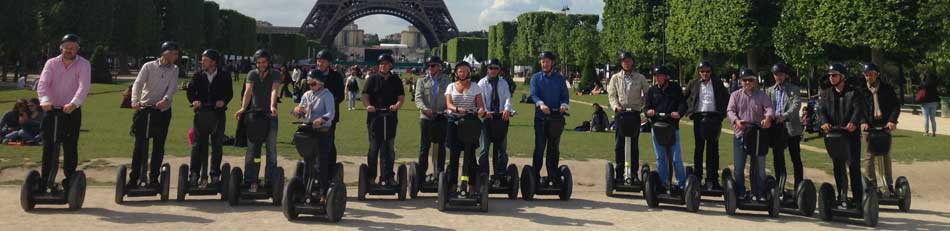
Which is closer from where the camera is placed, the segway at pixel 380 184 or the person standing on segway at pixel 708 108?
the person standing on segway at pixel 708 108

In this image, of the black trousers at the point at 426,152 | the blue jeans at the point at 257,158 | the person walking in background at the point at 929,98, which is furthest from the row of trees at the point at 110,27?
the black trousers at the point at 426,152

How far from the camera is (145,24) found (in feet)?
233

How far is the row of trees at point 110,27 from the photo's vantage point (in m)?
52.4

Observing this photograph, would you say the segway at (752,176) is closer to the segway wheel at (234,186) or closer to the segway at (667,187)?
the segway at (667,187)

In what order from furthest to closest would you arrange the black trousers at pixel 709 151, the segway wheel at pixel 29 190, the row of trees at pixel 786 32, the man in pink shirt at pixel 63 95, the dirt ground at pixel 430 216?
1. the row of trees at pixel 786 32
2. the black trousers at pixel 709 151
3. the man in pink shirt at pixel 63 95
4. the segway wheel at pixel 29 190
5. the dirt ground at pixel 430 216

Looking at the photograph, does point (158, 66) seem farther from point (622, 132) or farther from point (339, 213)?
point (622, 132)

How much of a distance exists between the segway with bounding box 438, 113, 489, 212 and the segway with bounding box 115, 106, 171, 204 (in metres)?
3.01

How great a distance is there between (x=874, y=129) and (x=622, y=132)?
8.93 feet

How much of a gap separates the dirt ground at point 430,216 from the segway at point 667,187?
4.9 inches

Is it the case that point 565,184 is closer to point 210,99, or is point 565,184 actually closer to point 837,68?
point 837,68

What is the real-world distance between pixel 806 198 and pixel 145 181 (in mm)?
7021

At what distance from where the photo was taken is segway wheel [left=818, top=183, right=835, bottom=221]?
1028 centimetres

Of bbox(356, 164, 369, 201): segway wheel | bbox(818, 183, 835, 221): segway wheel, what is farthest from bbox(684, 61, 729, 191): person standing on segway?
bbox(356, 164, 369, 201): segway wheel

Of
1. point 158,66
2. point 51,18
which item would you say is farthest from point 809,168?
point 51,18
